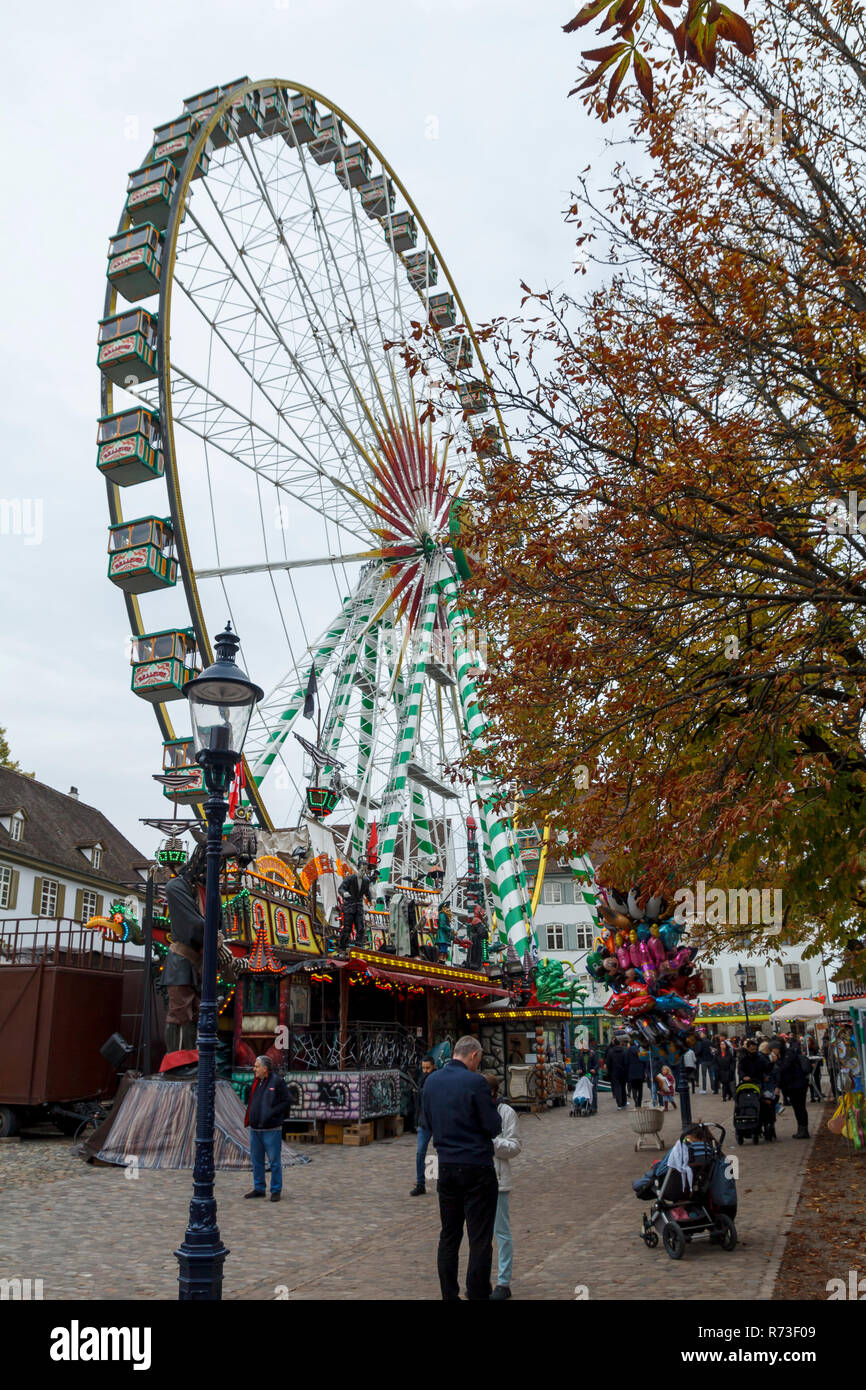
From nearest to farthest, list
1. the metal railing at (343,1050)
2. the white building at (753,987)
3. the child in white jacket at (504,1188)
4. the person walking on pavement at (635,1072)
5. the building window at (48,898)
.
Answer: the child in white jacket at (504,1188), the metal railing at (343,1050), the person walking on pavement at (635,1072), the building window at (48,898), the white building at (753,987)

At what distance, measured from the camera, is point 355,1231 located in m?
9.41

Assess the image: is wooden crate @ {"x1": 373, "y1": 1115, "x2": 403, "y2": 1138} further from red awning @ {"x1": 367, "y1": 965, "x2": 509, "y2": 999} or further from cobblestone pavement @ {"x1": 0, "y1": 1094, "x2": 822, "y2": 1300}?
cobblestone pavement @ {"x1": 0, "y1": 1094, "x2": 822, "y2": 1300}

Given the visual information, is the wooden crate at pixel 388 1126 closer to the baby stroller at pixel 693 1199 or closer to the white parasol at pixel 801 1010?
the baby stroller at pixel 693 1199

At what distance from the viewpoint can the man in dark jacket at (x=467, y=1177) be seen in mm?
5934

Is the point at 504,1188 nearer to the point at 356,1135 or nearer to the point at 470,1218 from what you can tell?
the point at 470,1218

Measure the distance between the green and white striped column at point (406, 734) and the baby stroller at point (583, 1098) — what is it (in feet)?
19.8

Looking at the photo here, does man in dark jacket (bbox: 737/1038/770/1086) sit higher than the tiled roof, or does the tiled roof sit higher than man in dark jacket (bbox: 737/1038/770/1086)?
the tiled roof

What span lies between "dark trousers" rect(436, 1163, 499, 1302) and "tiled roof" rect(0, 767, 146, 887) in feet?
100

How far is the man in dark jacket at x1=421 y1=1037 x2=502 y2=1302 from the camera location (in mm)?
5934

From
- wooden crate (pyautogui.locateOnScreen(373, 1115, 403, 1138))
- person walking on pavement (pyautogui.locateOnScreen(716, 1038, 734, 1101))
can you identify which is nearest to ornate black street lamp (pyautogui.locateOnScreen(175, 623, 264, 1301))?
wooden crate (pyautogui.locateOnScreen(373, 1115, 403, 1138))

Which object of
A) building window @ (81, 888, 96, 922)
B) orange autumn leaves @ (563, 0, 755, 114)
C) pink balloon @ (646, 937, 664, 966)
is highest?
orange autumn leaves @ (563, 0, 755, 114)

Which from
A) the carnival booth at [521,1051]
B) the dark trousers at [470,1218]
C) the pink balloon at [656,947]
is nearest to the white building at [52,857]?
the carnival booth at [521,1051]
